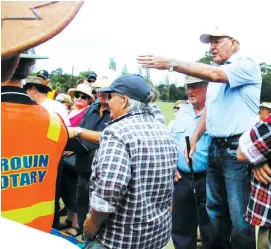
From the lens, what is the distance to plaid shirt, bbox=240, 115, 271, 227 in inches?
68.3

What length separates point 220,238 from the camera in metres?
2.87

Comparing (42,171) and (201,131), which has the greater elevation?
(42,171)

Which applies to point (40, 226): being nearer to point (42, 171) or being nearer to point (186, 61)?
point (42, 171)

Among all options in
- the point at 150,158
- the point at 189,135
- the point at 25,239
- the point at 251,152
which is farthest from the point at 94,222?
the point at 189,135

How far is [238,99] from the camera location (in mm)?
2559

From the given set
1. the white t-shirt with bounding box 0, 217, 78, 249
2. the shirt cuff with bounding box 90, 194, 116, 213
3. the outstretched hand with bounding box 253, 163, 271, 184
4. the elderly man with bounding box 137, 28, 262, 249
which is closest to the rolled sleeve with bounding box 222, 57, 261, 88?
the elderly man with bounding box 137, 28, 262, 249

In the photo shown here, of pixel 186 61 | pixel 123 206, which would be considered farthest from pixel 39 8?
pixel 186 61

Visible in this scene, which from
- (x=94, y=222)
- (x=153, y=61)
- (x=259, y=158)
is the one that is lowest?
(x=94, y=222)

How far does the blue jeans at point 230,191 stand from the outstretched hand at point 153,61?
729mm

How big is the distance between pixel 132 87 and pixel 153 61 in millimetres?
282

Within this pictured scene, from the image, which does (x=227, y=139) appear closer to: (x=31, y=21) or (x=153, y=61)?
(x=153, y=61)

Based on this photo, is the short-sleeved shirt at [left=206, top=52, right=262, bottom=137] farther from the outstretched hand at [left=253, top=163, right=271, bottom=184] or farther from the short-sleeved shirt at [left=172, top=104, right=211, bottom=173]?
the outstretched hand at [left=253, top=163, right=271, bottom=184]

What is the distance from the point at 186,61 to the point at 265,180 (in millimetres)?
924

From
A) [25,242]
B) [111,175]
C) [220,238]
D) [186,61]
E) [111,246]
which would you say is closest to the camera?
[25,242]
